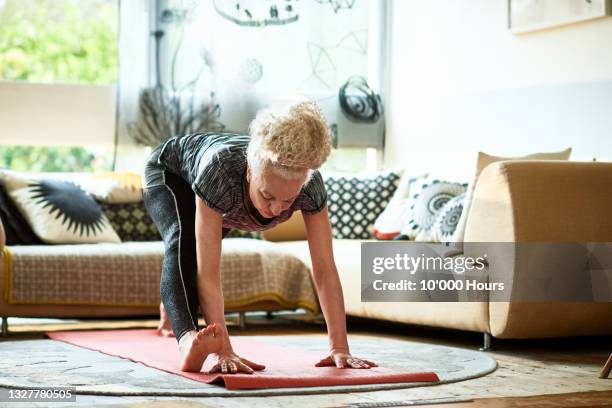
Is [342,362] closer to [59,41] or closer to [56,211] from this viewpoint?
[56,211]

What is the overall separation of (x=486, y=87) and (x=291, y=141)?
2.88 meters

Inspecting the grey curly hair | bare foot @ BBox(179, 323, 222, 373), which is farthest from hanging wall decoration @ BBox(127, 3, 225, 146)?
the grey curly hair

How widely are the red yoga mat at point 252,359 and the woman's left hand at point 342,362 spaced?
0.07ft

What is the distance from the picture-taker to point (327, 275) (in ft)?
9.07

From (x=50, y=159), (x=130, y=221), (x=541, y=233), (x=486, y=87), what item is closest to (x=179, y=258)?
(x=541, y=233)

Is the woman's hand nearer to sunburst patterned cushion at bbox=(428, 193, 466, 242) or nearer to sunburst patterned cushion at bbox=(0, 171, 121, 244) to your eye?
sunburst patterned cushion at bbox=(428, 193, 466, 242)

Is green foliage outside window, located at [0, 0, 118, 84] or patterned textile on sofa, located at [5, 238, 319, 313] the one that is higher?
green foliage outside window, located at [0, 0, 118, 84]

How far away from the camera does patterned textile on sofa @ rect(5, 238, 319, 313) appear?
13.2ft

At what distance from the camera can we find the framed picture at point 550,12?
169 inches

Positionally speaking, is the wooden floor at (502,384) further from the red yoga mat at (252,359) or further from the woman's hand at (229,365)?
the woman's hand at (229,365)

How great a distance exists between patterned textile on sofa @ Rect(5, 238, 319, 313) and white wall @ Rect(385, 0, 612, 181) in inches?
36.5

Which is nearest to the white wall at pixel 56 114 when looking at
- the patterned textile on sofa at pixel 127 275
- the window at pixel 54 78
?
the window at pixel 54 78

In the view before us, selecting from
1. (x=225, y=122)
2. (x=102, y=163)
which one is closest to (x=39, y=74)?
(x=102, y=163)

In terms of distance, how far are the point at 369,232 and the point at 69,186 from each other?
1475 millimetres
